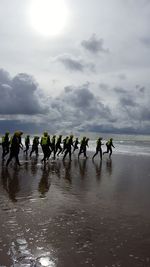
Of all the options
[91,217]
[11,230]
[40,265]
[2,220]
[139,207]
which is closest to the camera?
[40,265]

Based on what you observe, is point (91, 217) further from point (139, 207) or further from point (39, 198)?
point (39, 198)

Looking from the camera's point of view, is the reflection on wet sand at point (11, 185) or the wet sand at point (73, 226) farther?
the reflection on wet sand at point (11, 185)

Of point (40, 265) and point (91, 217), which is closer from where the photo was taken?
point (40, 265)

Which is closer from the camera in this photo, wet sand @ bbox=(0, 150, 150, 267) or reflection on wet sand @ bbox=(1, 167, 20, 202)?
wet sand @ bbox=(0, 150, 150, 267)

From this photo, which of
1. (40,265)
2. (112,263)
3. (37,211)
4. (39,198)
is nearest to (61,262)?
(40,265)

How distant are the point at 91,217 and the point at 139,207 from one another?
200 centimetres

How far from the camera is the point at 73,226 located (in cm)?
726

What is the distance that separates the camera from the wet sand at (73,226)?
18.1 feet

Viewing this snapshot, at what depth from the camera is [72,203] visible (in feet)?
31.8

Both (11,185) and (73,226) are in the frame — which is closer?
(73,226)

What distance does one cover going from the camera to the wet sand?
18.1 ft

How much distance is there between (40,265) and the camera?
5168 mm

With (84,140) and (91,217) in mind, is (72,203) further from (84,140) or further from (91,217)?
(84,140)

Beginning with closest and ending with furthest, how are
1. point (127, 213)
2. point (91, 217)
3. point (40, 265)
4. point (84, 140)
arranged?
point (40, 265) < point (91, 217) < point (127, 213) < point (84, 140)
